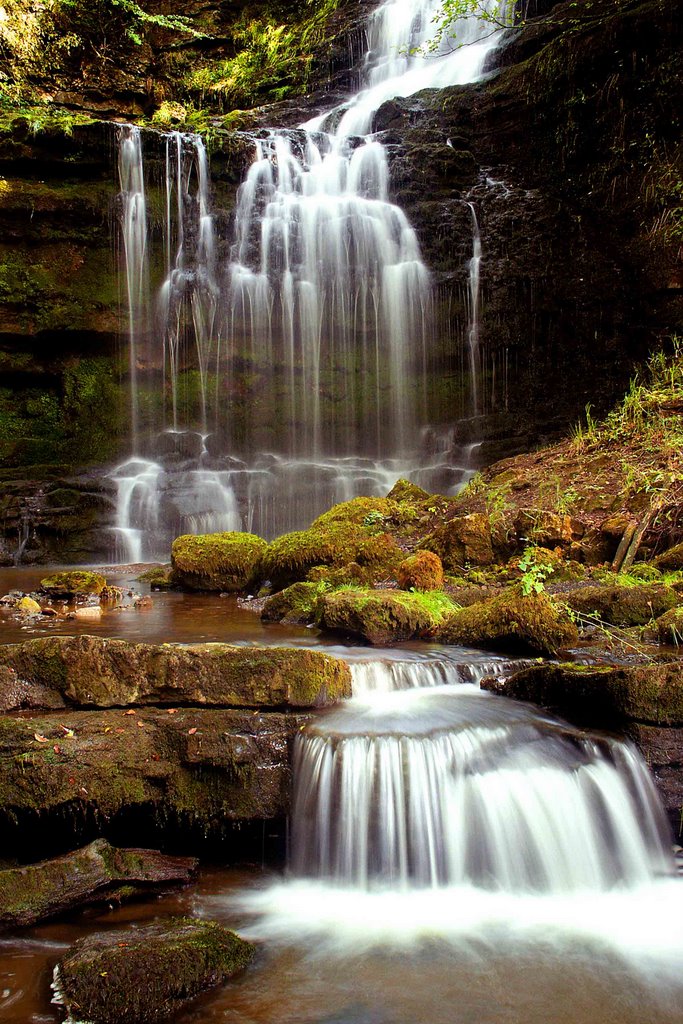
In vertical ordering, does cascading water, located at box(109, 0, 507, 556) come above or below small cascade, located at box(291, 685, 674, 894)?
above

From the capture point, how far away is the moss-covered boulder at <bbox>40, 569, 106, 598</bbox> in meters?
8.98

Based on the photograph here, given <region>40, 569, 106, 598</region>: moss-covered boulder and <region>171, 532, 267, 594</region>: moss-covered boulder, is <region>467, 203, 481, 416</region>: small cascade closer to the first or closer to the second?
<region>171, 532, 267, 594</region>: moss-covered boulder

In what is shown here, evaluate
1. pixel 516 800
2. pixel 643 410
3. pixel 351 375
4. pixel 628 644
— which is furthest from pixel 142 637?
pixel 351 375

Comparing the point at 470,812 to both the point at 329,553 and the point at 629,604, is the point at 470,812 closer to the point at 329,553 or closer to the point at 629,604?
the point at 629,604

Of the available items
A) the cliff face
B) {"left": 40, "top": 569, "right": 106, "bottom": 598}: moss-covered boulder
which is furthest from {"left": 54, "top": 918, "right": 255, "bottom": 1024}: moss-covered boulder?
the cliff face

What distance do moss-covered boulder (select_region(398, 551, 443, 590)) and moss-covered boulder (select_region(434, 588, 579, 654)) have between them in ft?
4.32

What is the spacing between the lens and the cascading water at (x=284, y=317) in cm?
1644

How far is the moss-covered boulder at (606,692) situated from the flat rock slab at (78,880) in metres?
2.38

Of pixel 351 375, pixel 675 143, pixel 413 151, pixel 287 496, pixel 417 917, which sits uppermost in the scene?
pixel 413 151

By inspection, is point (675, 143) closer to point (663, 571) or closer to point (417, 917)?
point (663, 571)

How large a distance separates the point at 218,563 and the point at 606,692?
6113 mm

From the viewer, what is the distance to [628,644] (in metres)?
5.42

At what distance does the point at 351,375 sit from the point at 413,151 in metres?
5.48

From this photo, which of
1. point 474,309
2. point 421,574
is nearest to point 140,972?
point 421,574
